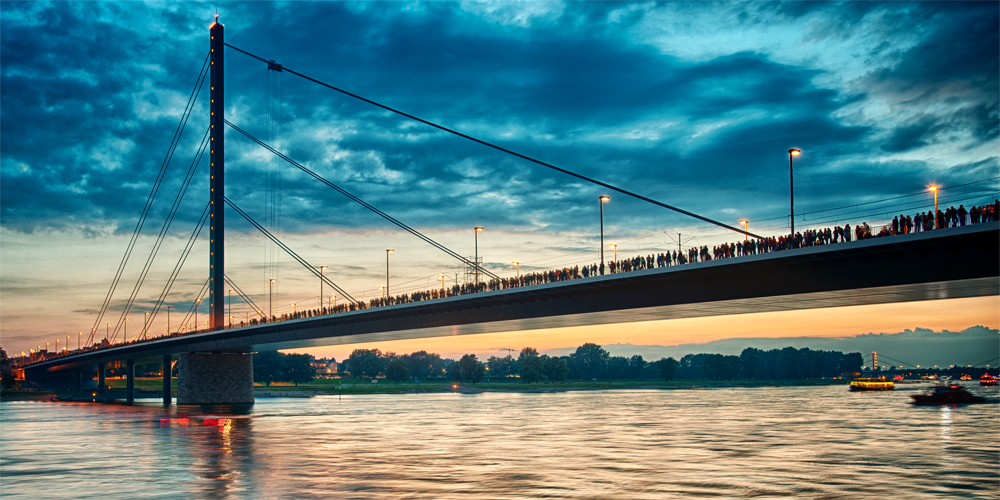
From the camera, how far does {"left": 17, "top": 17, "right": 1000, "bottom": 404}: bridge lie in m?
40.7

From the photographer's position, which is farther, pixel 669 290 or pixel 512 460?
pixel 669 290

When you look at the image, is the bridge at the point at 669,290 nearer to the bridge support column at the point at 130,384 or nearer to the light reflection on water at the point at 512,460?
the light reflection on water at the point at 512,460

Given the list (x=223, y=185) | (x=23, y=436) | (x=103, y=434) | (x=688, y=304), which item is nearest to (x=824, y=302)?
(x=688, y=304)

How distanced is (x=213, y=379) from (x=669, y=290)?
7559 centimetres

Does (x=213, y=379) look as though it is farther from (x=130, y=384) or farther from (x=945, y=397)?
(x=945, y=397)

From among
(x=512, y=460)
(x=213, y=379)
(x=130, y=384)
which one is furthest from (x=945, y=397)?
(x=130, y=384)

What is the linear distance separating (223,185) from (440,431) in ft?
206

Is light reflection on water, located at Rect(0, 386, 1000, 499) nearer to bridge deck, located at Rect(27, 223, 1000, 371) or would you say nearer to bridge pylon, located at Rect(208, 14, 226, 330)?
bridge deck, located at Rect(27, 223, 1000, 371)

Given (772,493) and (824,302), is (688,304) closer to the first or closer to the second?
(824,302)

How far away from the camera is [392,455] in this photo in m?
36.9

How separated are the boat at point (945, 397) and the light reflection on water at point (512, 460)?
3620 cm

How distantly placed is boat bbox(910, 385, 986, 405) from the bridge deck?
49149mm

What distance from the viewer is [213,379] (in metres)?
109

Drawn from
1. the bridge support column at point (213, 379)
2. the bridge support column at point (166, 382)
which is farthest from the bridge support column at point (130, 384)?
the bridge support column at point (213, 379)
